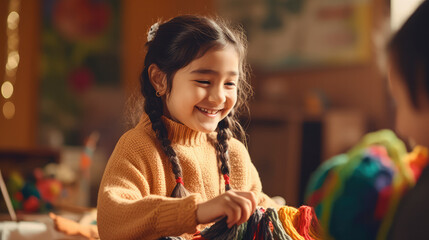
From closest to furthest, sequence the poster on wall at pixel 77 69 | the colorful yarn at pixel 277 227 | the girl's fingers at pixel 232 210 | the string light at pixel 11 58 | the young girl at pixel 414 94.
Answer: the young girl at pixel 414 94 → the girl's fingers at pixel 232 210 → the colorful yarn at pixel 277 227 → the string light at pixel 11 58 → the poster on wall at pixel 77 69

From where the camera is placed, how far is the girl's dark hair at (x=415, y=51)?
0.54 meters

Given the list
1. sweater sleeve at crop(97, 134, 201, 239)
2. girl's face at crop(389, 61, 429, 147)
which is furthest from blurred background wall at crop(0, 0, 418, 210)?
girl's face at crop(389, 61, 429, 147)

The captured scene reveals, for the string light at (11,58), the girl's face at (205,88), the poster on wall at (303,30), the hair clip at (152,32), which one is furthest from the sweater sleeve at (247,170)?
the string light at (11,58)

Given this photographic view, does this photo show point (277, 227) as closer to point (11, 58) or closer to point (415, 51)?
point (415, 51)

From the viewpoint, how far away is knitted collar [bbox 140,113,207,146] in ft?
3.07

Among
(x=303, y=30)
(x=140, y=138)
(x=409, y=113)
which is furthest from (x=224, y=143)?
(x=303, y=30)

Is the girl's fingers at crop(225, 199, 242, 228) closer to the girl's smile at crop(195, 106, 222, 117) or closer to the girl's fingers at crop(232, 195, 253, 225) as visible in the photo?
the girl's fingers at crop(232, 195, 253, 225)

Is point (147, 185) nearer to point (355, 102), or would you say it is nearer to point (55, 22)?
point (355, 102)

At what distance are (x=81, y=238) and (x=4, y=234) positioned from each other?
169mm

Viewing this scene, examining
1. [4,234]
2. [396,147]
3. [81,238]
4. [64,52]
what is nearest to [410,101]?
[396,147]

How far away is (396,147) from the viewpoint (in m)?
0.59

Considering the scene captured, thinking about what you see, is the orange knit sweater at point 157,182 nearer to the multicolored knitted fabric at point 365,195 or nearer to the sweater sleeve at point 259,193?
the sweater sleeve at point 259,193

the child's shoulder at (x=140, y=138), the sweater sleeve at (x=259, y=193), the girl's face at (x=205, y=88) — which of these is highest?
the girl's face at (x=205, y=88)

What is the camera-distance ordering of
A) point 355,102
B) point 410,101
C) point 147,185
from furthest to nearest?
point 355,102, point 147,185, point 410,101
